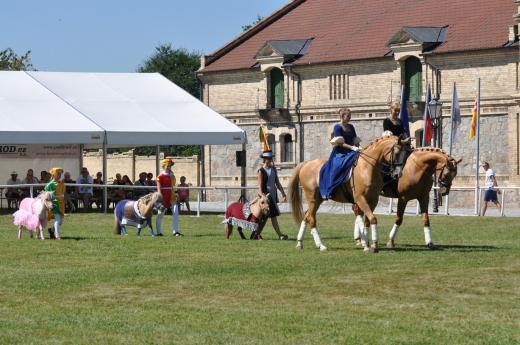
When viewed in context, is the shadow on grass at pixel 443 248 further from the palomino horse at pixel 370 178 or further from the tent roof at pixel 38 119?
the tent roof at pixel 38 119

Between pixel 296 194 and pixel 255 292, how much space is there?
24.9 feet

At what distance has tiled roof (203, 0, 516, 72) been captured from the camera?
57.4 m

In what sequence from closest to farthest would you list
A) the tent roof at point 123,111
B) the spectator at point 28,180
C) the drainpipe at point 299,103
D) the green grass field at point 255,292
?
1. the green grass field at point 255,292
2. the spectator at point 28,180
3. the tent roof at point 123,111
4. the drainpipe at point 299,103

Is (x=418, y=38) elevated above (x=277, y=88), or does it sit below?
above

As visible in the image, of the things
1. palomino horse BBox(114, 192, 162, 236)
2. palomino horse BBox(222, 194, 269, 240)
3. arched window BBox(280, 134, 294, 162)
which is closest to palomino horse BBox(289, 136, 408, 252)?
palomino horse BBox(222, 194, 269, 240)

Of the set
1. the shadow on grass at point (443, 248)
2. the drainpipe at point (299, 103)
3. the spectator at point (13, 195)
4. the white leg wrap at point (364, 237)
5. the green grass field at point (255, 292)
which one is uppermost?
the drainpipe at point (299, 103)

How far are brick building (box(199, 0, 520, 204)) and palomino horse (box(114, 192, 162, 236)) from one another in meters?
30.5

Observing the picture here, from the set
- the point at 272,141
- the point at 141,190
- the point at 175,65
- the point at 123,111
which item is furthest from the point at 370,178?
the point at 175,65

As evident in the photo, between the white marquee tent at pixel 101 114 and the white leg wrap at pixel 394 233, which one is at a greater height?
the white marquee tent at pixel 101 114

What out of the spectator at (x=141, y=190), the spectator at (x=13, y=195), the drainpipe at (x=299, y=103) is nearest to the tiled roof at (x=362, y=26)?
the drainpipe at (x=299, y=103)

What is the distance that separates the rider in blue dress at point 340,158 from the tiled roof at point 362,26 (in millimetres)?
34381

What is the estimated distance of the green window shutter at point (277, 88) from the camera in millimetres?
66500

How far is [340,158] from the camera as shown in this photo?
22.1 m

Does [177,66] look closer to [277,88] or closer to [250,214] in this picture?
[277,88]
